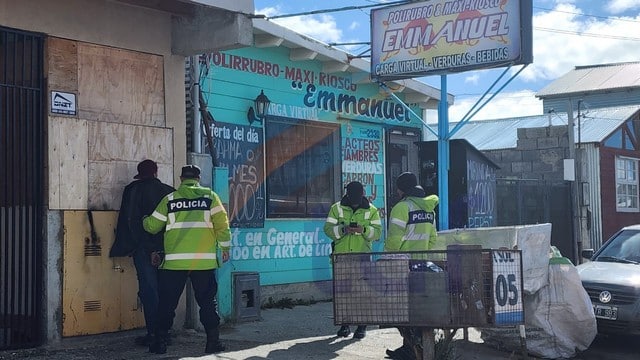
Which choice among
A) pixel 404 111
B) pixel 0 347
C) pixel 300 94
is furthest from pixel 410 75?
pixel 0 347

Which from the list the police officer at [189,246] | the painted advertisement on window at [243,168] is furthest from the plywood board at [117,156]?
the painted advertisement on window at [243,168]

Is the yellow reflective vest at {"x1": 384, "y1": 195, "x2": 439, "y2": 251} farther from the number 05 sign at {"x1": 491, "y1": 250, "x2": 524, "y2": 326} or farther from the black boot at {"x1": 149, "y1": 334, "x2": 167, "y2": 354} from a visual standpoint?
the black boot at {"x1": 149, "y1": 334, "x2": 167, "y2": 354}

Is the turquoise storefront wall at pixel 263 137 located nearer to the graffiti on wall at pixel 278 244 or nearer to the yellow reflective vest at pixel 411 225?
the graffiti on wall at pixel 278 244

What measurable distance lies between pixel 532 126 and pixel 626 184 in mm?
3531

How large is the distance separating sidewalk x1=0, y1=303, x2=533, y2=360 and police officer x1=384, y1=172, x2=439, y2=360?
3.82ft

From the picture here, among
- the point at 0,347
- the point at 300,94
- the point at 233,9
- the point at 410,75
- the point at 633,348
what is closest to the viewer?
the point at 0,347

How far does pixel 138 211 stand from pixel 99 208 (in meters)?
0.45

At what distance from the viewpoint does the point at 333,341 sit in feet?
28.7

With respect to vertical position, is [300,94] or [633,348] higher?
[300,94]

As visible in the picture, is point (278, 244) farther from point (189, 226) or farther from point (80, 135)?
point (80, 135)

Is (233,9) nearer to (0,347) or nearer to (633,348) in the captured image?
(0,347)

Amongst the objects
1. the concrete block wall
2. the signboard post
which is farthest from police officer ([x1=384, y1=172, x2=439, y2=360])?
the concrete block wall

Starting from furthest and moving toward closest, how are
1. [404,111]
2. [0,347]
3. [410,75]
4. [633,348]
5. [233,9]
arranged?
[404,111]
[410,75]
[633,348]
[233,9]
[0,347]

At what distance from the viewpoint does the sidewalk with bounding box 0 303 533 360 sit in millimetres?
7504
